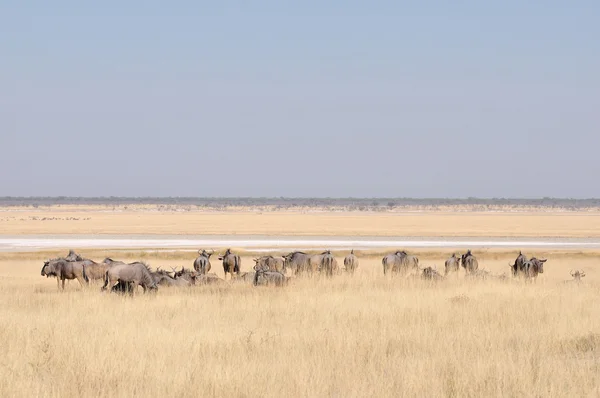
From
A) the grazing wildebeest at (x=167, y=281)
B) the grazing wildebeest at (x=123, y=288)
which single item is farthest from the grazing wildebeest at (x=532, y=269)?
the grazing wildebeest at (x=123, y=288)

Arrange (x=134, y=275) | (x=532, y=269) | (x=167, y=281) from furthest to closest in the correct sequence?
(x=532, y=269) < (x=167, y=281) < (x=134, y=275)

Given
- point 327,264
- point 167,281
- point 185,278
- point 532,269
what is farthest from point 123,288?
point 532,269

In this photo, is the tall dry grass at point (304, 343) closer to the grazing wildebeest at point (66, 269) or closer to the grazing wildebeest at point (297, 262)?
the grazing wildebeest at point (66, 269)

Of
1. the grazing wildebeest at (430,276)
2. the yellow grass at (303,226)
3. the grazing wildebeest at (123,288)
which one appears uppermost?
the grazing wildebeest at (430,276)

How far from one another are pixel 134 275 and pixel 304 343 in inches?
319

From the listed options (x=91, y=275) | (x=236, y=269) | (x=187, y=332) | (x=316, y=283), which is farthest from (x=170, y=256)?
(x=187, y=332)

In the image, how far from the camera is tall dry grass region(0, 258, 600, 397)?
9.02 m

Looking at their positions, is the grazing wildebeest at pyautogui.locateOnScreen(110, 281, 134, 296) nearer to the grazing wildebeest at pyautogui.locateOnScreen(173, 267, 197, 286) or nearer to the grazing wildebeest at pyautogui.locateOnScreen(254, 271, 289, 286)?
the grazing wildebeest at pyautogui.locateOnScreen(173, 267, 197, 286)

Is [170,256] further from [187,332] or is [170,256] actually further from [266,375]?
[266,375]

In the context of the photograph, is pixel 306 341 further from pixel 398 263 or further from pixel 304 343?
pixel 398 263

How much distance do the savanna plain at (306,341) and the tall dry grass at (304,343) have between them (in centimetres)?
→ 3

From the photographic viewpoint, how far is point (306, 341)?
11891mm

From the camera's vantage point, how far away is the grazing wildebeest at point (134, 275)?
18.9m

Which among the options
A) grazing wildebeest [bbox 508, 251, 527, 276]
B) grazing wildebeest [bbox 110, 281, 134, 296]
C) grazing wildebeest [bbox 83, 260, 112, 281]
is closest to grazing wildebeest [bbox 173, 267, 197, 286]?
grazing wildebeest [bbox 110, 281, 134, 296]
